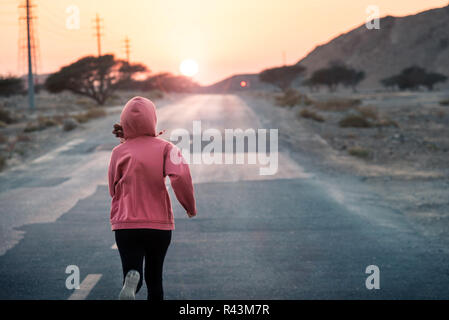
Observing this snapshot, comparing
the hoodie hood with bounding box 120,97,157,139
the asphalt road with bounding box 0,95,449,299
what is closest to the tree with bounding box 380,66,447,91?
the asphalt road with bounding box 0,95,449,299

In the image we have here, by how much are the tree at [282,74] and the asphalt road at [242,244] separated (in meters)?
91.0

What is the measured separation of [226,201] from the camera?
9.34 meters

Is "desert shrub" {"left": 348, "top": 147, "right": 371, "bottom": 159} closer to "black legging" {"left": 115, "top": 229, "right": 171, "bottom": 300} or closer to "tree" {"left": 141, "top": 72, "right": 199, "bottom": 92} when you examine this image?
"black legging" {"left": 115, "top": 229, "right": 171, "bottom": 300}

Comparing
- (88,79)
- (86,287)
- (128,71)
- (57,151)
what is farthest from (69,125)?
(128,71)

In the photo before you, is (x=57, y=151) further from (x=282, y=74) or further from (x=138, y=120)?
(x=282, y=74)

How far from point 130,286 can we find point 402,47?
146 metres

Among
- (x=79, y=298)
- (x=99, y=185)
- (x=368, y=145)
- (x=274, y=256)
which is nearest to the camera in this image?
(x=79, y=298)

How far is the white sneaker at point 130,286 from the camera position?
A: 3193mm

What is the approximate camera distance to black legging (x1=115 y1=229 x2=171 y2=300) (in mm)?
3447

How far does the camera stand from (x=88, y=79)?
52.7 m

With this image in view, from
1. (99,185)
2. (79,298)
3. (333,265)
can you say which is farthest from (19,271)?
(99,185)

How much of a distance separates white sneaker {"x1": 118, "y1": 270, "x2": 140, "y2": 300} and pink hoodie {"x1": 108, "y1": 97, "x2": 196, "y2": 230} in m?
0.32

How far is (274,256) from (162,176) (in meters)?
3.09
